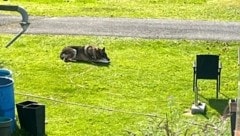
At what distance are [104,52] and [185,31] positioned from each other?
4446 mm

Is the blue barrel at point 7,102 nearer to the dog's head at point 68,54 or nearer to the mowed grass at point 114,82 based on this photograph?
the mowed grass at point 114,82

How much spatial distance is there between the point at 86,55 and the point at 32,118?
539 centimetres

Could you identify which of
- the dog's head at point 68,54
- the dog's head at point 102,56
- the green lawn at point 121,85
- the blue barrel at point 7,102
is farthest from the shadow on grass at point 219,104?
the dog's head at point 68,54

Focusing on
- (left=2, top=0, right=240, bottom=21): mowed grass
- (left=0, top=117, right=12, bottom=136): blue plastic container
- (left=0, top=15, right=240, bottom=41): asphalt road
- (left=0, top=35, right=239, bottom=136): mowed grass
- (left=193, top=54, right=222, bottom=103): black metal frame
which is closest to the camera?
(left=0, top=117, right=12, bottom=136): blue plastic container

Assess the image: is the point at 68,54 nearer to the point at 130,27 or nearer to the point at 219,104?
the point at 219,104

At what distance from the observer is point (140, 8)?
930 inches

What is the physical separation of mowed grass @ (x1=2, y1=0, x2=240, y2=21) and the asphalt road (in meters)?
0.80

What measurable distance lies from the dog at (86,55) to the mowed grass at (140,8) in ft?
20.7

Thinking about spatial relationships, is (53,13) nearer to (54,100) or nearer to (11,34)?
(11,34)

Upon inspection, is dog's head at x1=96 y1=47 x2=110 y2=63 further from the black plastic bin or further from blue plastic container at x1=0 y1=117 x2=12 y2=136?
blue plastic container at x1=0 y1=117 x2=12 y2=136

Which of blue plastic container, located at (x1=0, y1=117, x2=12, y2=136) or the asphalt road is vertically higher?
the asphalt road

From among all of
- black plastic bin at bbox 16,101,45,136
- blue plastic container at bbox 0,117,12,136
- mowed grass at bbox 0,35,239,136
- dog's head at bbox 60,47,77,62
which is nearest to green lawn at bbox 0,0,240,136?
mowed grass at bbox 0,35,239,136

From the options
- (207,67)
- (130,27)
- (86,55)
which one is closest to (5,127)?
(207,67)

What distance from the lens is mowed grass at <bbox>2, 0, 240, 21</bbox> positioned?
73.2ft
